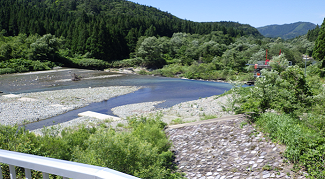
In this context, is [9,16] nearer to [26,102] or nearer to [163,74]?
[163,74]

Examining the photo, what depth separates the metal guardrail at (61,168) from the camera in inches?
50.0

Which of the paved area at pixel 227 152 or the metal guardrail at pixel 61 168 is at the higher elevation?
the metal guardrail at pixel 61 168

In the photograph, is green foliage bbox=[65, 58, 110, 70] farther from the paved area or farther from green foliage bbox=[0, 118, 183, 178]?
green foliage bbox=[0, 118, 183, 178]

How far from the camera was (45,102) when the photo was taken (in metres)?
19.6

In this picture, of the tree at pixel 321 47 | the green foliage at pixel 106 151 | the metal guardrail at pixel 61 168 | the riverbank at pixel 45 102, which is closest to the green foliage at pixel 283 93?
the green foliage at pixel 106 151

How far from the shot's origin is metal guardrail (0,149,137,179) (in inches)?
50.0

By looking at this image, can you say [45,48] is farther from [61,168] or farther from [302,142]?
[61,168]

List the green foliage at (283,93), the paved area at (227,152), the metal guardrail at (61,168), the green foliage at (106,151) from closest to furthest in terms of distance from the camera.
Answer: the metal guardrail at (61,168) → the green foliage at (106,151) → the paved area at (227,152) → the green foliage at (283,93)

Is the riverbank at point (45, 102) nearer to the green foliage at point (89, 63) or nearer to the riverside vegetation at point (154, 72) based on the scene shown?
the riverside vegetation at point (154, 72)

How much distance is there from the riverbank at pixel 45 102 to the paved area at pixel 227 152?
946 cm

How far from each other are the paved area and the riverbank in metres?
9.46

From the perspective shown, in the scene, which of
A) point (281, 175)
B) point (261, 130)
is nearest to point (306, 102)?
point (261, 130)

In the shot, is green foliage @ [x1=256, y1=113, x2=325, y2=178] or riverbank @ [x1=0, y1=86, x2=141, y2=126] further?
riverbank @ [x1=0, y1=86, x2=141, y2=126]

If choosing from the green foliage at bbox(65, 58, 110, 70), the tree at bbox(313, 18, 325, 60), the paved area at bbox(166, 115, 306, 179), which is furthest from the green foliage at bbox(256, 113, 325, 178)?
the green foliage at bbox(65, 58, 110, 70)
